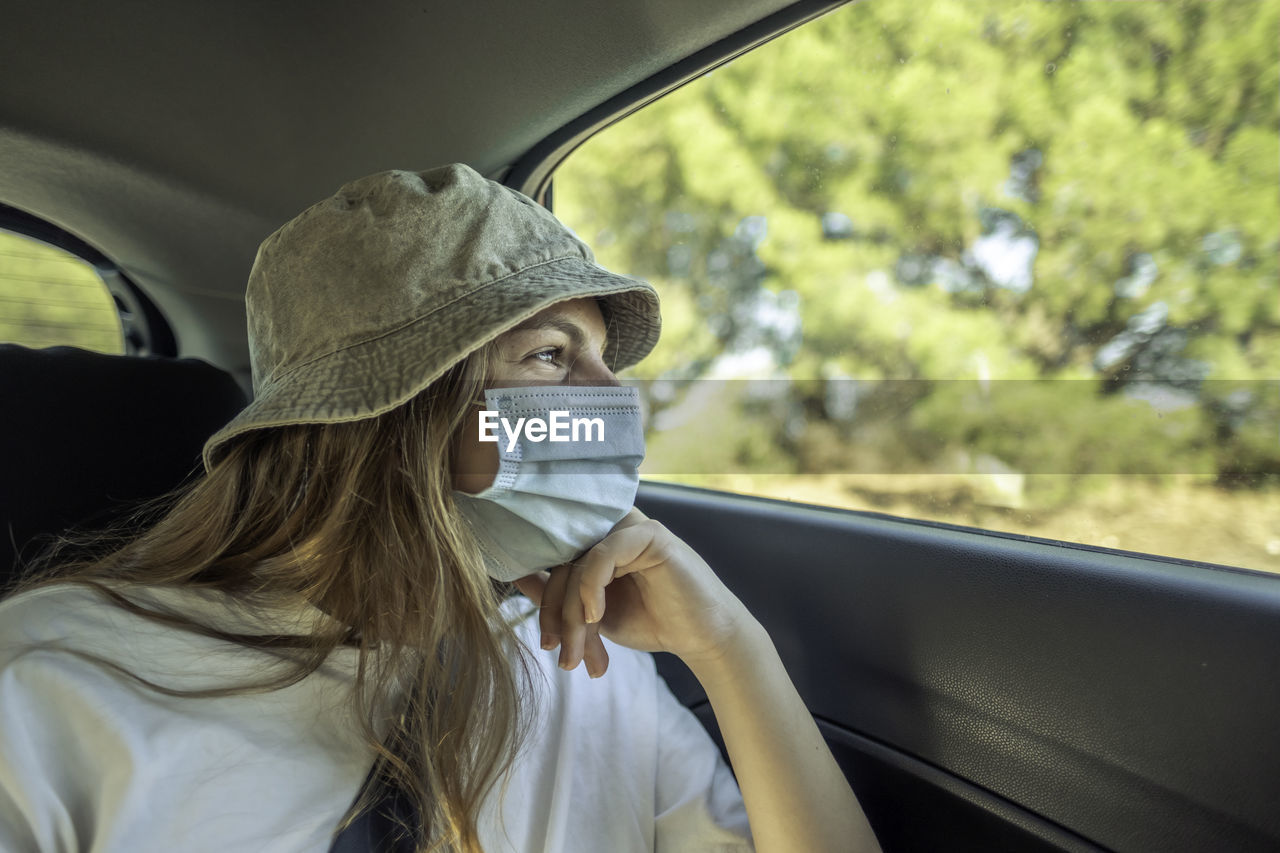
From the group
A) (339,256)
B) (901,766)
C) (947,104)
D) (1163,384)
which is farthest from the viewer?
(947,104)

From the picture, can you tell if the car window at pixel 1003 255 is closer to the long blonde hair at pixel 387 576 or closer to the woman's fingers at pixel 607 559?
the woman's fingers at pixel 607 559

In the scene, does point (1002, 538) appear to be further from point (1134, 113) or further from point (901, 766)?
point (1134, 113)

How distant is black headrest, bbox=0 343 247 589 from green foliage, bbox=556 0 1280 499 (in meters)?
1.13

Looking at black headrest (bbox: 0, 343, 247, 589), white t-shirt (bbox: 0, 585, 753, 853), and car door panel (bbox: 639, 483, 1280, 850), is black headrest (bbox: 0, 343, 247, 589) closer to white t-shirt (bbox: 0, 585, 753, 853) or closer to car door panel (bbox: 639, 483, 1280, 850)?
white t-shirt (bbox: 0, 585, 753, 853)

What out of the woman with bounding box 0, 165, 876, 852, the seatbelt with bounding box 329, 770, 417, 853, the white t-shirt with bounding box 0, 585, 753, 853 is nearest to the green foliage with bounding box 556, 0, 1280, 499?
the woman with bounding box 0, 165, 876, 852

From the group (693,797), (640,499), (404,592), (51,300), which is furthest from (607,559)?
(51,300)

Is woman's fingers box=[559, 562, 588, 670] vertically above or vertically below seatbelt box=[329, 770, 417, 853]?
above

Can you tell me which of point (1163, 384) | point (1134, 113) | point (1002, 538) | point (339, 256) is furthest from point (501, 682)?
point (1134, 113)

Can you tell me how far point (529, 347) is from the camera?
1.09 m

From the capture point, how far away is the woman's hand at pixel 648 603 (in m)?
1.13

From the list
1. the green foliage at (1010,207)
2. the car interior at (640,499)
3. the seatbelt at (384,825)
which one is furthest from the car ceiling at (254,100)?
the seatbelt at (384,825)

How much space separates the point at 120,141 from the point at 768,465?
6.40ft

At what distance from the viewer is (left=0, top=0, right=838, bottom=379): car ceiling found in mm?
1403

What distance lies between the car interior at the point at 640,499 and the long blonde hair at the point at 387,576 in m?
0.13
